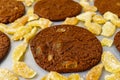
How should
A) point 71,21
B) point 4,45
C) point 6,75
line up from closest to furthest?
point 6,75, point 4,45, point 71,21

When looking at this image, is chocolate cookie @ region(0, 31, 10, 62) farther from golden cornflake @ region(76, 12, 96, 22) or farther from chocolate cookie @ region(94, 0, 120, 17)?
chocolate cookie @ region(94, 0, 120, 17)

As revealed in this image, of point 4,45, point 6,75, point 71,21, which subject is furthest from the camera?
point 71,21

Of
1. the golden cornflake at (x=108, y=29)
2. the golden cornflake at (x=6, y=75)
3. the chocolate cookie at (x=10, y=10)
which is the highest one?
the golden cornflake at (x=108, y=29)

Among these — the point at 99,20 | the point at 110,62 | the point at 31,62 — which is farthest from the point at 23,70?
the point at 99,20

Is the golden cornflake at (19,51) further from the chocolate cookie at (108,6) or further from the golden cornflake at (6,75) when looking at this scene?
the chocolate cookie at (108,6)

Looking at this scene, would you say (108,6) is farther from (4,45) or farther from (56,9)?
(4,45)

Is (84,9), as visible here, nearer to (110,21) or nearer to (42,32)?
(110,21)

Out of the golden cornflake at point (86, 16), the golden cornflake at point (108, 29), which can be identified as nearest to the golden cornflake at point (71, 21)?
the golden cornflake at point (86, 16)
